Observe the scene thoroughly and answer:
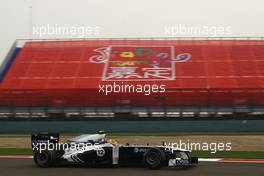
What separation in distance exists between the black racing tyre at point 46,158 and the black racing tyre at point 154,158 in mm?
2380

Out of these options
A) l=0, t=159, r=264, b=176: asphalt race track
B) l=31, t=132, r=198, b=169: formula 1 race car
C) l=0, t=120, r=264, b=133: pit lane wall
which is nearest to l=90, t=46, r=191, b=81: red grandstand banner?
l=0, t=120, r=264, b=133: pit lane wall

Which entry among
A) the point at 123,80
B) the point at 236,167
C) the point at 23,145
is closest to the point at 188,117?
the point at 123,80

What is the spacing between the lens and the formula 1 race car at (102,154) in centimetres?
1069

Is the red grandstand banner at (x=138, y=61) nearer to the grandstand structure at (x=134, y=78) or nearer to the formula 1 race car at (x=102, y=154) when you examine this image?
the grandstand structure at (x=134, y=78)

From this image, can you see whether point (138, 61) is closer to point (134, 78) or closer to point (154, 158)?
point (134, 78)

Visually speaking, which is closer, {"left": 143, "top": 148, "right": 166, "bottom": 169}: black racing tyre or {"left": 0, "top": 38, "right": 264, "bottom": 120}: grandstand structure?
{"left": 143, "top": 148, "right": 166, "bottom": 169}: black racing tyre

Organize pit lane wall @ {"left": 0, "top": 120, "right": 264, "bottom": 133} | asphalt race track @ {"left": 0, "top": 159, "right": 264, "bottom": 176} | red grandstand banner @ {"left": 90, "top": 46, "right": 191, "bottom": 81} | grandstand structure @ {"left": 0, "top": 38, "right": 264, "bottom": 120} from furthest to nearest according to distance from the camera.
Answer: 1. red grandstand banner @ {"left": 90, "top": 46, "right": 191, "bottom": 81}
2. grandstand structure @ {"left": 0, "top": 38, "right": 264, "bottom": 120}
3. pit lane wall @ {"left": 0, "top": 120, "right": 264, "bottom": 133}
4. asphalt race track @ {"left": 0, "top": 159, "right": 264, "bottom": 176}

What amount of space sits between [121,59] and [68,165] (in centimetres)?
3019

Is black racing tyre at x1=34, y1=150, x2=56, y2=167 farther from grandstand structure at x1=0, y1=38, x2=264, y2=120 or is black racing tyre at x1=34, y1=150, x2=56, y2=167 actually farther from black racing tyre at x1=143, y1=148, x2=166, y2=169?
grandstand structure at x1=0, y1=38, x2=264, y2=120

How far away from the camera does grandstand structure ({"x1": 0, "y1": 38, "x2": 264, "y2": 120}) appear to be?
31.5 metres

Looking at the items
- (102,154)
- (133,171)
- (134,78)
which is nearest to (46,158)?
(102,154)

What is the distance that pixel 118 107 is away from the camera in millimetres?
31812

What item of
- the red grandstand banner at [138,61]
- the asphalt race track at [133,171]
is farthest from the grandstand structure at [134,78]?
the asphalt race track at [133,171]

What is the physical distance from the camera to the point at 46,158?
11398mm
